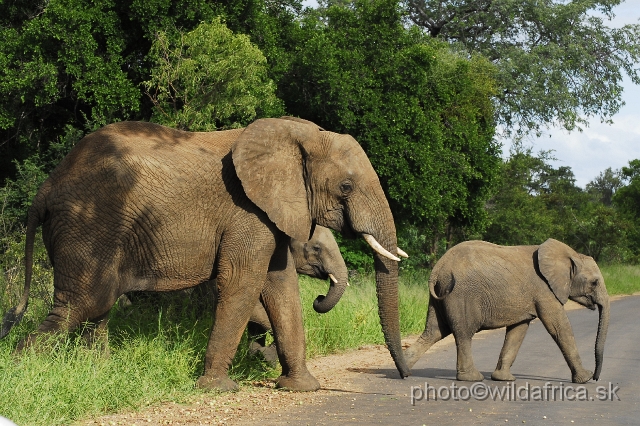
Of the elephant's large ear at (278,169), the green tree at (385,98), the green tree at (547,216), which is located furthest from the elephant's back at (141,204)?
the green tree at (547,216)

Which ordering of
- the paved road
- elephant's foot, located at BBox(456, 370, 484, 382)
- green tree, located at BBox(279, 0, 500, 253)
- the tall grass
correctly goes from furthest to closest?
green tree, located at BBox(279, 0, 500, 253), the tall grass, elephant's foot, located at BBox(456, 370, 484, 382), the paved road

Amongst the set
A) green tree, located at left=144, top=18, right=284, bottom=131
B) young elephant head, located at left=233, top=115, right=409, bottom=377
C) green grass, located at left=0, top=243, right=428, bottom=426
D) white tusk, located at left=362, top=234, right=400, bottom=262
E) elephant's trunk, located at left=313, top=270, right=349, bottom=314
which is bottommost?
green grass, located at left=0, top=243, right=428, bottom=426

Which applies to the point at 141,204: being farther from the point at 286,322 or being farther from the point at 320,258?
the point at 320,258

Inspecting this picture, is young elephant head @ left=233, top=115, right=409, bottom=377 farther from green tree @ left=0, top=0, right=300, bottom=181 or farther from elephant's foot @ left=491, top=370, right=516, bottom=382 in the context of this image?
green tree @ left=0, top=0, right=300, bottom=181

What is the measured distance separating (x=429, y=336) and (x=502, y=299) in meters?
0.91

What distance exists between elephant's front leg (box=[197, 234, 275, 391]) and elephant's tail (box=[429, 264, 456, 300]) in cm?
266

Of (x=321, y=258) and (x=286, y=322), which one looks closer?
(x=286, y=322)

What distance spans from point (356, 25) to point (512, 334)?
422 inches

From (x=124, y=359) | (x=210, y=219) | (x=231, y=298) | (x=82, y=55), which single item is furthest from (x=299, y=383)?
(x=82, y=55)

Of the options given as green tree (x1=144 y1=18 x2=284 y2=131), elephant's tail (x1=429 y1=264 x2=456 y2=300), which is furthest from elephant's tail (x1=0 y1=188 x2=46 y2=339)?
green tree (x1=144 y1=18 x2=284 y2=131)

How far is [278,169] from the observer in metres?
8.86

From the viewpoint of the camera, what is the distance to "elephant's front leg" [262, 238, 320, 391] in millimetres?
9039

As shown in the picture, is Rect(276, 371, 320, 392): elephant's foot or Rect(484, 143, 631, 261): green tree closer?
Rect(276, 371, 320, 392): elephant's foot

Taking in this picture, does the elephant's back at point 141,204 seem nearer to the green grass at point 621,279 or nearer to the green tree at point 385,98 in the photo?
the green tree at point 385,98
